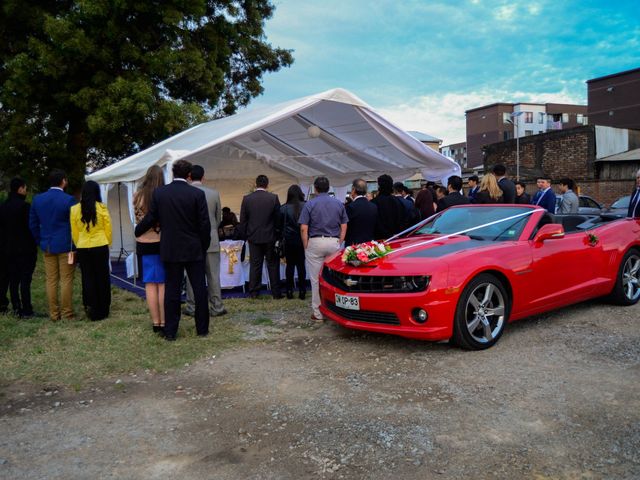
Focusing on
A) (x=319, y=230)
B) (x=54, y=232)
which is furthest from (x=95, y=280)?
(x=319, y=230)

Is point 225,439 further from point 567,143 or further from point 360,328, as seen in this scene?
point 567,143

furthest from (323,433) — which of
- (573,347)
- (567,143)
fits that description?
(567,143)

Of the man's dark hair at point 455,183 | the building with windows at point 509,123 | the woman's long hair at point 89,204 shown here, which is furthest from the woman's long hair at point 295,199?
the building with windows at point 509,123

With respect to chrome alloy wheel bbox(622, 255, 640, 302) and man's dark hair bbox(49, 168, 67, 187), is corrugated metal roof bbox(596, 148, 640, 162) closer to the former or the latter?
chrome alloy wheel bbox(622, 255, 640, 302)

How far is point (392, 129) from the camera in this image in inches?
411

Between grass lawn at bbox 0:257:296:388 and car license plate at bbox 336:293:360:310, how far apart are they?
4.01ft

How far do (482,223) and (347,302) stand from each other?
6.25ft

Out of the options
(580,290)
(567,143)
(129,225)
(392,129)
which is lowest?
(580,290)

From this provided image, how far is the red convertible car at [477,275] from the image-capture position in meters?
4.93

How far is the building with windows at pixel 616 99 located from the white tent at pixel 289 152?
148 feet

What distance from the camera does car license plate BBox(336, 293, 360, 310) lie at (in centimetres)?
532

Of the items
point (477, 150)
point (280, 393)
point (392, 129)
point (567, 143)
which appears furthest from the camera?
point (477, 150)

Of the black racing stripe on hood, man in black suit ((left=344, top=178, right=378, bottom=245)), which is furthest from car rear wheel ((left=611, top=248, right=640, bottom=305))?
man in black suit ((left=344, top=178, right=378, bottom=245))

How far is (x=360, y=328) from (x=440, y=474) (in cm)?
246
